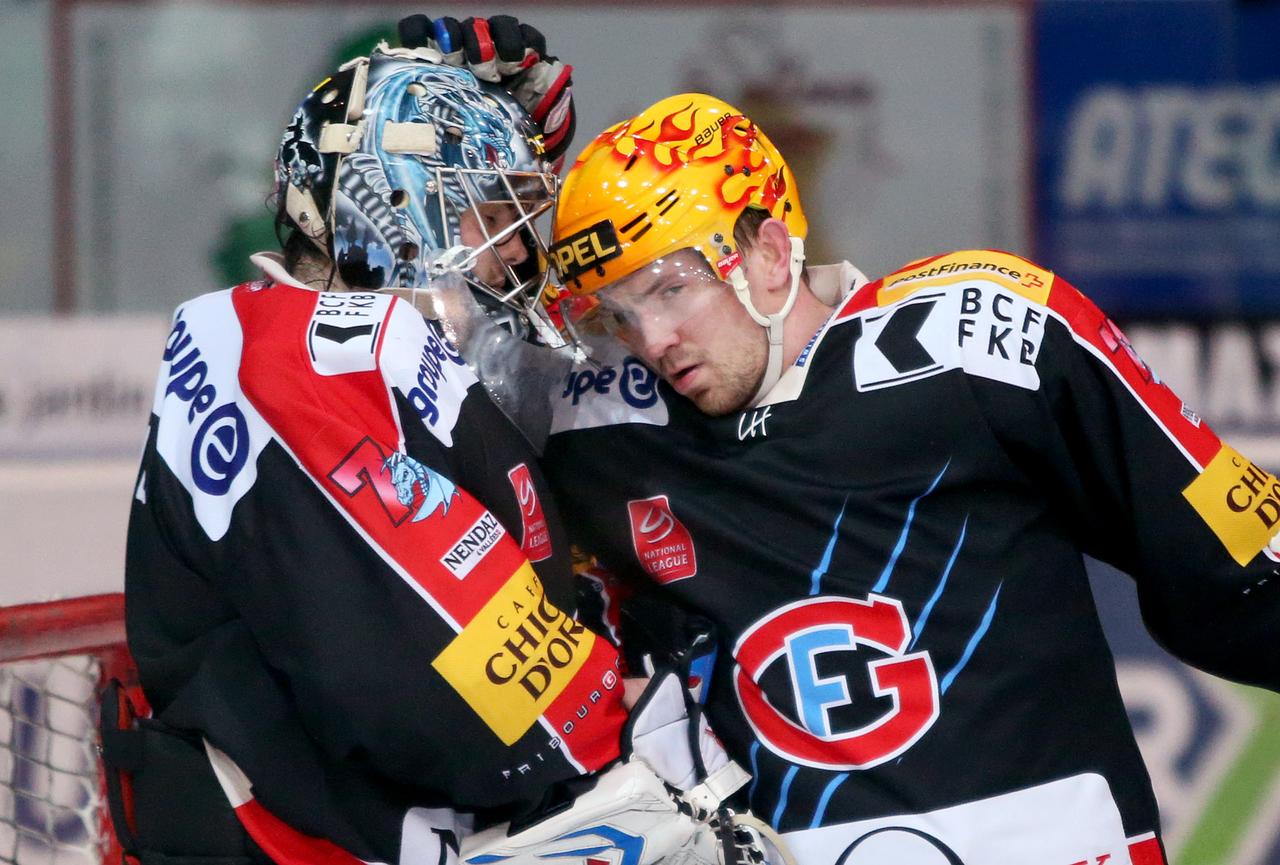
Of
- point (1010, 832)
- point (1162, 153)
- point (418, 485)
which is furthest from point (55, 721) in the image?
point (1162, 153)

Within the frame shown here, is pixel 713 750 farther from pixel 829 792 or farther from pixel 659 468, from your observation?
pixel 659 468

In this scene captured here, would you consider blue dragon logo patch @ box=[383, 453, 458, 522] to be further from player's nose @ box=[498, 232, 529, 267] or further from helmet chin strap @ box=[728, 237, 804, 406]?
helmet chin strap @ box=[728, 237, 804, 406]

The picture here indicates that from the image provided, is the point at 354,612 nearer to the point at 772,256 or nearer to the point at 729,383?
the point at 729,383

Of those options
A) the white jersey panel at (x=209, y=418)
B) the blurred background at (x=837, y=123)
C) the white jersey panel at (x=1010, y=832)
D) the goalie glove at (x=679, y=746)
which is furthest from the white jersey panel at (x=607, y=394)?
the blurred background at (x=837, y=123)

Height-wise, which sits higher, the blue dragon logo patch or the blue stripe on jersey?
the blue dragon logo patch

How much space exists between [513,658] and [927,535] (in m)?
0.58

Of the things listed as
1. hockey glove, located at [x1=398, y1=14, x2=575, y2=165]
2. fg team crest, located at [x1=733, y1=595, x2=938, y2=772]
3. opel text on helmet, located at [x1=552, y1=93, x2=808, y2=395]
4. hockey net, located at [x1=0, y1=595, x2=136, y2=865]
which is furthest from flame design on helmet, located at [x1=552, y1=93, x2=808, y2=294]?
hockey net, located at [x1=0, y1=595, x2=136, y2=865]

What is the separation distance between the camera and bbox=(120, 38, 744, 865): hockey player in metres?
1.51

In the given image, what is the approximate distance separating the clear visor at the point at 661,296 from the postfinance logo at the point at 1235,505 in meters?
0.65

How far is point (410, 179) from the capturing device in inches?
71.7

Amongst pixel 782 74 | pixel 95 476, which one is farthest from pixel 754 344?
pixel 782 74

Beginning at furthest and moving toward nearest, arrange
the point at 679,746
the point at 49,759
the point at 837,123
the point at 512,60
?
the point at 837,123
the point at 512,60
the point at 49,759
the point at 679,746

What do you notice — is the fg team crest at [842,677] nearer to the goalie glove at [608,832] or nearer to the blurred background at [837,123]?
the goalie glove at [608,832]

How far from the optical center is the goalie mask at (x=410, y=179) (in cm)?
181
